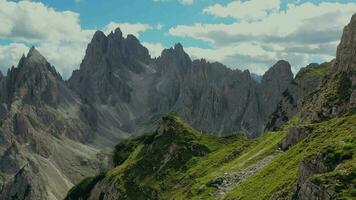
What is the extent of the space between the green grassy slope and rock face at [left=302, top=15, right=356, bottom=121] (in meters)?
8.05

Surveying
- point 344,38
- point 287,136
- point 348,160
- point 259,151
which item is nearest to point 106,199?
point 259,151

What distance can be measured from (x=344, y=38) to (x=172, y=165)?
43.9 m

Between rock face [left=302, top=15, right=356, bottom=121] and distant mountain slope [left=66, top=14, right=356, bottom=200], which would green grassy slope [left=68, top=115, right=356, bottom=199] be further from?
rock face [left=302, top=15, right=356, bottom=121]

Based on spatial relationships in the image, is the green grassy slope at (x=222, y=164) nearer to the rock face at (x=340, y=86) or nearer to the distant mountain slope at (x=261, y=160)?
the distant mountain slope at (x=261, y=160)

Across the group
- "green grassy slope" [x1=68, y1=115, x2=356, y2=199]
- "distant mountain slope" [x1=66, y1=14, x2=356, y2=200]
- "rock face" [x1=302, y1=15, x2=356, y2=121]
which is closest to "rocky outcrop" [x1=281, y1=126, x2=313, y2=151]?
"distant mountain slope" [x1=66, y1=14, x2=356, y2=200]

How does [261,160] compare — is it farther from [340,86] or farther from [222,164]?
[222,164]

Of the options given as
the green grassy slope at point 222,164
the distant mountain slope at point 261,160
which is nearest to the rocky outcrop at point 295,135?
the distant mountain slope at point 261,160

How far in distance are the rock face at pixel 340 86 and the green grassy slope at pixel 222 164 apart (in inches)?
317

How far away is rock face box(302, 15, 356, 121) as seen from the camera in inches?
3578

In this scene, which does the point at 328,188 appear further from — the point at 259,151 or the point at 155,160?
the point at 155,160

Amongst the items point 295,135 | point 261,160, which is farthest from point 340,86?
point 261,160

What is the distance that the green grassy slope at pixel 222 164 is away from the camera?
55.2 metres

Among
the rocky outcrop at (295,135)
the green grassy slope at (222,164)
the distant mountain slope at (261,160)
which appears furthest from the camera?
the rocky outcrop at (295,135)

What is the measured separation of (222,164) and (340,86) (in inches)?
1112
